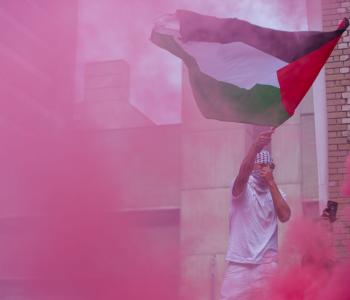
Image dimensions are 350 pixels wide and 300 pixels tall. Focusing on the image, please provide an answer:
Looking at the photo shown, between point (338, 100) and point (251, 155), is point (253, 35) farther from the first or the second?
point (338, 100)

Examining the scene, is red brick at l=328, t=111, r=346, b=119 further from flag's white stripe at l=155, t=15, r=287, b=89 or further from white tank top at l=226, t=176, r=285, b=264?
white tank top at l=226, t=176, r=285, b=264

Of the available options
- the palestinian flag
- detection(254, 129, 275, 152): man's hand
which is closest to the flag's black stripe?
the palestinian flag

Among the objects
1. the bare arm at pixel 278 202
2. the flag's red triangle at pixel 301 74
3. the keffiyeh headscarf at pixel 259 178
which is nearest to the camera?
the bare arm at pixel 278 202

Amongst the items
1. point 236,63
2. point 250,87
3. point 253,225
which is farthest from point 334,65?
point 253,225

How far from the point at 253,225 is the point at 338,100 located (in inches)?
98.9

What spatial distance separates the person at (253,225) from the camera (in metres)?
4.45

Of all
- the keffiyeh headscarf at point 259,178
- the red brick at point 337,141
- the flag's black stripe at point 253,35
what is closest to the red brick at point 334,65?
the red brick at point 337,141

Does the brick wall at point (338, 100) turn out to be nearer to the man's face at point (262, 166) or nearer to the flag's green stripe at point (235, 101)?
the flag's green stripe at point (235, 101)

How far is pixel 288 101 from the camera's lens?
4922mm

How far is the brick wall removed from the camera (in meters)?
6.44

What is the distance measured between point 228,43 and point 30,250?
7.78 feet

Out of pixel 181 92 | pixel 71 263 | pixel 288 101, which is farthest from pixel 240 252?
pixel 181 92

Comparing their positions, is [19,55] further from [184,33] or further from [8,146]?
[184,33]

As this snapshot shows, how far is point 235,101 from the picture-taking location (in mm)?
5117
